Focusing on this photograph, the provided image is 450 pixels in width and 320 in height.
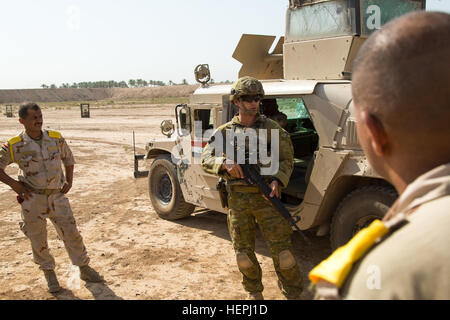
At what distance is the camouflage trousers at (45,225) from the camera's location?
3.80 metres

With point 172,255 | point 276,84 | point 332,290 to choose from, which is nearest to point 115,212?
point 172,255

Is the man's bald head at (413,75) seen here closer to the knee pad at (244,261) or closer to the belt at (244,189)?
the belt at (244,189)

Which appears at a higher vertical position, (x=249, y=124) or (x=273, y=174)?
(x=249, y=124)

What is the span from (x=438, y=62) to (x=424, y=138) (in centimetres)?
15

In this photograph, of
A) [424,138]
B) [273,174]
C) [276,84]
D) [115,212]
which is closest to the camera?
[424,138]

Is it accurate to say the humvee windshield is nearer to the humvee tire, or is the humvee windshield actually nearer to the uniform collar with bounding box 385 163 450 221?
the humvee tire

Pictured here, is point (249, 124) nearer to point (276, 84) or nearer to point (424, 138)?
point (276, 84)

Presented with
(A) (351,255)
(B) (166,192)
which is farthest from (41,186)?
(A) (351,255)

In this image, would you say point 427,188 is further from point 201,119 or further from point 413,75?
point 201,119

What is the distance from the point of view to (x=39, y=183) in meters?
3.80

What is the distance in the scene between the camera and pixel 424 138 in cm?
83

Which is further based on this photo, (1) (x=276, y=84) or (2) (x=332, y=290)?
(1) (x=276, y=84)

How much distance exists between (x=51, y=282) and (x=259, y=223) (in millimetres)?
2086

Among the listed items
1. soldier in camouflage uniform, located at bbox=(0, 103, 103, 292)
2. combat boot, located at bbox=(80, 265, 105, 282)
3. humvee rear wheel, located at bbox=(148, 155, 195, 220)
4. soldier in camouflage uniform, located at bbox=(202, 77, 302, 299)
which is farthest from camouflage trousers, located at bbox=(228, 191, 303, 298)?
humvee rear wheel, located at bbox=(148, 155, 195, 220)
